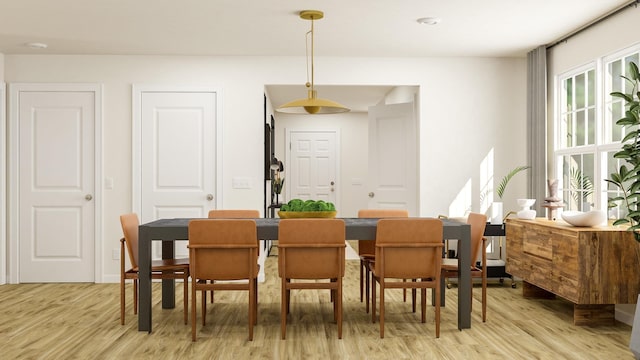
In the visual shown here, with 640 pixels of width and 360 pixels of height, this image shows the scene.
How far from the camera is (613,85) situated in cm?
490

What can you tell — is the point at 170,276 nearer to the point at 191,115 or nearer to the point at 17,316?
the point at 17,316

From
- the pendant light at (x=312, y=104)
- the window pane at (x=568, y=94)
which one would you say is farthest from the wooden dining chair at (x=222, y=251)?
the window pane at (x=568, y=94)

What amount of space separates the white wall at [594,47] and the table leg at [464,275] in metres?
1.31

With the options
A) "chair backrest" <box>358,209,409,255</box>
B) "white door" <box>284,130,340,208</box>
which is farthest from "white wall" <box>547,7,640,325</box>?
"white door" <box>284,130,340,208</box>

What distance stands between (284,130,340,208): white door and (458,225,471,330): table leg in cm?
686

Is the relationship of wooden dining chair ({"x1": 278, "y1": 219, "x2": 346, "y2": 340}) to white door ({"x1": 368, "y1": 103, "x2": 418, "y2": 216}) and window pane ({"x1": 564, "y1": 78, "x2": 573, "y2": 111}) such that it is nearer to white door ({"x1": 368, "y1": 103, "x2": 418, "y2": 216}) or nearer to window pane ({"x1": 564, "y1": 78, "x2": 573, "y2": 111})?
white door ({"x1": 368, "y1": 103, "x2": 418, "y2": 216})

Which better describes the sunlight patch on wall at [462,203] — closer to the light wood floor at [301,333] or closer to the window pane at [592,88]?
the light wood floor at [301,333]

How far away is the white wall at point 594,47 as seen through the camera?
4512 millimetres

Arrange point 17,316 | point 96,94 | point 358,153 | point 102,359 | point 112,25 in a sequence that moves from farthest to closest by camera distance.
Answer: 1. point 358,153
2. point 96,94
3. point 112,25
4. point 17,316
5. point 102,359

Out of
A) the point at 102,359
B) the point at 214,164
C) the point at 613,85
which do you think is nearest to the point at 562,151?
the point at 613,85

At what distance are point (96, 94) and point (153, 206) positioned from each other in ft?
4.57

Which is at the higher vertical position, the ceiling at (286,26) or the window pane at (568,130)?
the ceiling at (286,26)

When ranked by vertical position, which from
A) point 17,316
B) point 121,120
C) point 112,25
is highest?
point 112,25

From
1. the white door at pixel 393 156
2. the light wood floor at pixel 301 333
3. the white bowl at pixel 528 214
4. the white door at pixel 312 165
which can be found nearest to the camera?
the light wood floor at pixel 301 333
